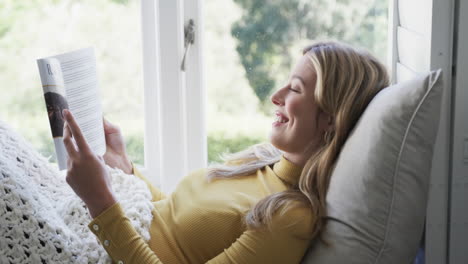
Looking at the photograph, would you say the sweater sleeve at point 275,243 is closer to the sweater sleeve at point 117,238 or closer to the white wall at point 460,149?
the sweater sleeve at point 117,238

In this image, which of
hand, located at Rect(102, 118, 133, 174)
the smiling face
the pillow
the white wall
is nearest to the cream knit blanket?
hand, located at Rect(102, 118, 133, 174)

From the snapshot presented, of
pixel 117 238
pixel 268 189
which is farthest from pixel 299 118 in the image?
pixel 117 238

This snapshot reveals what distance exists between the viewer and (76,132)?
1572mm

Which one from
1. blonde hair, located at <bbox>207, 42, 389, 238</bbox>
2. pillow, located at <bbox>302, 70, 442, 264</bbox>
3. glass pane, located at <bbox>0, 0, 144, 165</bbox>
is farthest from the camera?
glass pane, located at <bbox>0, 0, 144, 165</bbox>

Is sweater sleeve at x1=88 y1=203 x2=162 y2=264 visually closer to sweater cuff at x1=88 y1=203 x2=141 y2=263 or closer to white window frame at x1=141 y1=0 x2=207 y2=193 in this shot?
sweater cuff at x1=88 y1=203 x2=141 y2=263

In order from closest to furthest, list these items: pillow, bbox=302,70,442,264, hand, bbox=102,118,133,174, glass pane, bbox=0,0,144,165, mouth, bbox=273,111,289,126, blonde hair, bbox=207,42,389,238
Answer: pillow, bbox=302,70,442,264
blonde hair, bbox=207,42,389,238
mouth, bbox=273,111,289,126
hand, bbox=102,118,133,174
glass pane, bbox=0,0,144,165

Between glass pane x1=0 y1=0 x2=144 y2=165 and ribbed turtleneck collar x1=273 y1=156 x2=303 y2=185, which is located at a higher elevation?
glass pane x1=0 y1=0 x2=144 y2=165

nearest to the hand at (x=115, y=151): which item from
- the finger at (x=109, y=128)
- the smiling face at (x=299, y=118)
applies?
the finger at (x=109, y=128)

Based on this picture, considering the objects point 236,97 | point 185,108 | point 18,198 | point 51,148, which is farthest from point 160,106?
point 18,198

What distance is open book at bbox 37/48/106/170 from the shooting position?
1.56 metres

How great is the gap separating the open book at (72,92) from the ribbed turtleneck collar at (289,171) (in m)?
0.46

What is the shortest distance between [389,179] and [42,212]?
0.77 m

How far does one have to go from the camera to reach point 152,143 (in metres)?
2.33

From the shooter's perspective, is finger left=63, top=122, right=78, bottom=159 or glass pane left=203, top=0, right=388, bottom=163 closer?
finger left=63, top=122, right=78, bottom=159
